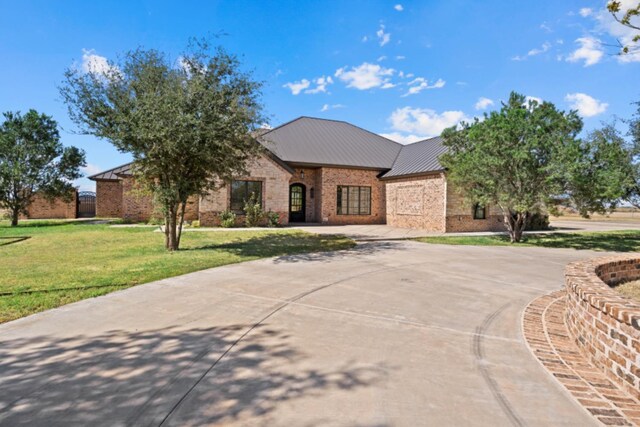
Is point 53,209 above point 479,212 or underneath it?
underneath

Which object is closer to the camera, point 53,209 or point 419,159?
point 419,159

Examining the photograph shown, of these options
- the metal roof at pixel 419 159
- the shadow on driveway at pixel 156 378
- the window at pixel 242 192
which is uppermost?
the metal roof at pixel 419 159

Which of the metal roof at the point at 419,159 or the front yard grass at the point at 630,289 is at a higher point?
the metal roof at the point at 419,159

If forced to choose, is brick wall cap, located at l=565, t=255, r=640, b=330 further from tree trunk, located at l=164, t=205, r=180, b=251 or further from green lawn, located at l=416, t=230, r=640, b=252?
tree trunk, located at l=164, t=205, r=180, b=251

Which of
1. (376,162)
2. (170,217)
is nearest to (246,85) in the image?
(170,217)

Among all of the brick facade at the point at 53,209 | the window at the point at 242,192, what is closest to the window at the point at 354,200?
the window at the point at 242,192

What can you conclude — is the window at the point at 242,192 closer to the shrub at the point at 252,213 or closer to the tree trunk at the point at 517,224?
the shrub at the point at 252,213

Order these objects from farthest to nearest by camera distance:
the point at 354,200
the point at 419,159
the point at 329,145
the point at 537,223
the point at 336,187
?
1. the point at 329,145
2. the point at 354,200
3. the point at 336,187
4. the point at 419,159
5. the point at 537,223

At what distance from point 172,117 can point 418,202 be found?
14575 millimetres

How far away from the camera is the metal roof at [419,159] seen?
19.8m

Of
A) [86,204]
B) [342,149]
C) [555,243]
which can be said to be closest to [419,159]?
[342,149]

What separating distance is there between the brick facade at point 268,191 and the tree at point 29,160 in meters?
11.0

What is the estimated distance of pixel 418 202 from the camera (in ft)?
66.3

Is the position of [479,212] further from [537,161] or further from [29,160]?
[29,160]
